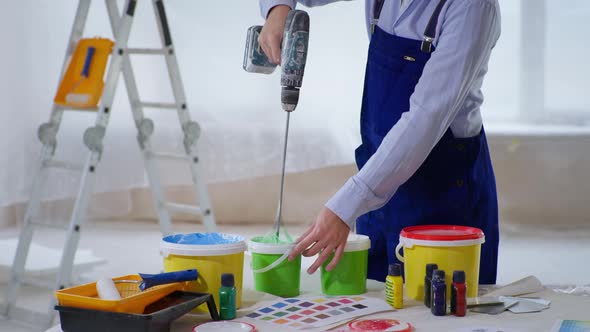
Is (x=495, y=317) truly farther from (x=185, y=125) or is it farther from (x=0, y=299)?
(x=0, y=299)

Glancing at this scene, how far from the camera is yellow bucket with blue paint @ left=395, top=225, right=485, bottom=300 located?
1.41 meters

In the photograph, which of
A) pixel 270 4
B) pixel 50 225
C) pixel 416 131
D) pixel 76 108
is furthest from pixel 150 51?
pixel 416 131

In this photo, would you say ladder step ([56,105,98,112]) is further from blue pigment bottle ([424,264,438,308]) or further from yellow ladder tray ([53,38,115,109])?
blue pigment bottle ([424,264,438,308])

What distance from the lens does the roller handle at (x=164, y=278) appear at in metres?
1.28

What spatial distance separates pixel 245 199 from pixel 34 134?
1.28m

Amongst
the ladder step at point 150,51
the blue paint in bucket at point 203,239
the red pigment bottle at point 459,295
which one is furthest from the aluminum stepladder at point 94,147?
the red pigment bottle at point 459,295

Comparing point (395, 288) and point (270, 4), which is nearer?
point (395, 288)

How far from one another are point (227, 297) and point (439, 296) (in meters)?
0.35

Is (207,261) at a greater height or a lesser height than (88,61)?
lesser

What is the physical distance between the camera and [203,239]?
143 cm

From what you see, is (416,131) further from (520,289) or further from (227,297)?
(227,297)

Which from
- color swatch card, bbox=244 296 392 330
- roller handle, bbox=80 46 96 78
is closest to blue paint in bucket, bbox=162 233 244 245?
color swatch card, bbox=244 296 392 330

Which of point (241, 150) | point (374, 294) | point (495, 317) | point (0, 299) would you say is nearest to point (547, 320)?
point (495, 317)

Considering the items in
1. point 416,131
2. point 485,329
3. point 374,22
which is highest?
point 374,22
